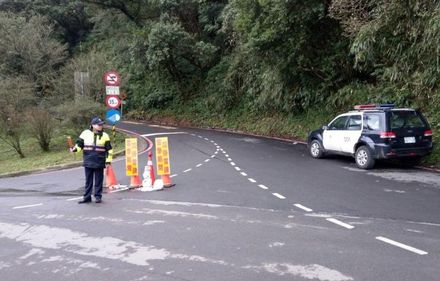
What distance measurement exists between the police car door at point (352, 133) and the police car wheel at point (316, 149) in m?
1.29

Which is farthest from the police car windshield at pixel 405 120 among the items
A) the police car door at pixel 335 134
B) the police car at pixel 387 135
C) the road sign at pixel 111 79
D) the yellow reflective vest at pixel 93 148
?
the road sign at pixel 111 79

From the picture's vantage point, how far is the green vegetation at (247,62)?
15.0 metres

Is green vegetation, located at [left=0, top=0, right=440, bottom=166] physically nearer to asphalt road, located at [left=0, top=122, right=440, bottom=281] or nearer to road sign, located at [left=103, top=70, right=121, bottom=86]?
asphalt road, located at [left=0, top=122, right=440, bottom=281]

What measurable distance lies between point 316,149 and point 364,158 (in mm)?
2760

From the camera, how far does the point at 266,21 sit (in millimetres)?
22438

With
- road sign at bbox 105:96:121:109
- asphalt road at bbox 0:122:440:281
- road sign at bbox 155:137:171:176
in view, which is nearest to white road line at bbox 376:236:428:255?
asphalt road at bbox 0:122:440:281

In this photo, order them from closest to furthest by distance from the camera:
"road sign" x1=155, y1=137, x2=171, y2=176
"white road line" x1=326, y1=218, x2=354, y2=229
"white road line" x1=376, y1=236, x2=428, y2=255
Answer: "white road line" x1=376, y1=236, x2=428, y2=255, "white road line" x1=326, y1=218, x2=354, y2=229, "road sign" x1=155, y1=137, x2=171, y2=176

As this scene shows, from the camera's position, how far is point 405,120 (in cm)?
1367

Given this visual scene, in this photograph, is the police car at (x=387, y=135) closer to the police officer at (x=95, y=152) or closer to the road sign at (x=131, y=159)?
the road sign at (x=131, y=159)

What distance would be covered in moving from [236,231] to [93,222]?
2580mm

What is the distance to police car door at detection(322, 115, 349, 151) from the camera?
50.0 ft

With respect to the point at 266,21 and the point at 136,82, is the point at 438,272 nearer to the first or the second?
the point at 266,21

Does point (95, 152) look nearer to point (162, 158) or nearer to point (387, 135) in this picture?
point (162, 158)

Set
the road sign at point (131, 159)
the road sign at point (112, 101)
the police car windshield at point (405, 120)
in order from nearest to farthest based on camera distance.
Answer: the road sign at point (131, 159)
the police car windshield at point (405, 120)
the road sign at point (112, 101)
